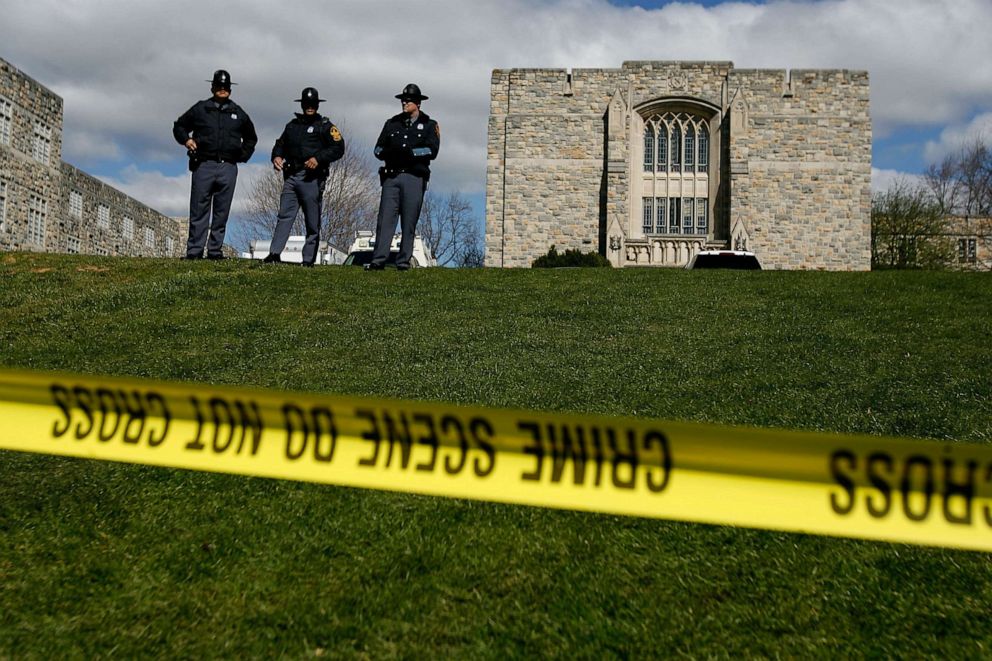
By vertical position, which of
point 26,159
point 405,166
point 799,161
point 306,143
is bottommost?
point 405,166

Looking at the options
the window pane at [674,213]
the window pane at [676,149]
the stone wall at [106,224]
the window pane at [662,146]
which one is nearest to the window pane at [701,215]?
the window pane at [674,213]

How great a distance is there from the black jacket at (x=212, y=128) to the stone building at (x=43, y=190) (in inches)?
933

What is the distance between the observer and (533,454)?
92.9 inches

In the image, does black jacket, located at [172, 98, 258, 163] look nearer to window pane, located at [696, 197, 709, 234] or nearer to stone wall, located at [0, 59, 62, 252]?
stone wall, located at [0, 59, 62, 252]

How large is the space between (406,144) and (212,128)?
2.58m

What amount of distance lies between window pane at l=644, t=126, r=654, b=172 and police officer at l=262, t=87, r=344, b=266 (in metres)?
23.0

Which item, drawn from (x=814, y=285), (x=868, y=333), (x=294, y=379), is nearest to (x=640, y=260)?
(x=814, y=285)

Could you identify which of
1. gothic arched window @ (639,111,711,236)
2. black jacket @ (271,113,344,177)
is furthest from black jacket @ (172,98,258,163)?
gothic arched window @ (639,111,711,236)

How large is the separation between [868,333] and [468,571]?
5.19m

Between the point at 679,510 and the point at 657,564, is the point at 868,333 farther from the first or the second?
the point at 679,510

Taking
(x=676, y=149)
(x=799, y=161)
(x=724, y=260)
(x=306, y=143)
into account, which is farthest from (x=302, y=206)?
(x=799, y=161)

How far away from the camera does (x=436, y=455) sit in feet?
7.90

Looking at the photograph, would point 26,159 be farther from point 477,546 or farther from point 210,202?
point 477,546

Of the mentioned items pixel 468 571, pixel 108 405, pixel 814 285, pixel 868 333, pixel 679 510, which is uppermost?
pixel 814 285
